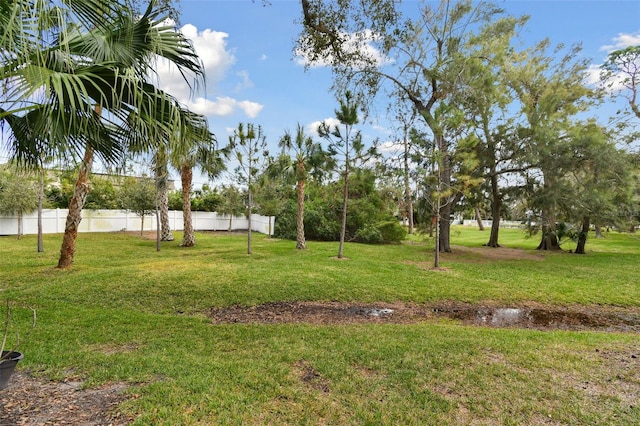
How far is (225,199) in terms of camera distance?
924 inches

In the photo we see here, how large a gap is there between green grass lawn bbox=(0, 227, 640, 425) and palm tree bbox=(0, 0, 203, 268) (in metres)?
2.30

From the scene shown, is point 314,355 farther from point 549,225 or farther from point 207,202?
point 207,202

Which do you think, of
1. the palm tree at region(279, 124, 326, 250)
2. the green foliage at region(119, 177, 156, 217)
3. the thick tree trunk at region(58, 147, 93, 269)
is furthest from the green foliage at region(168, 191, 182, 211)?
the thick tree trunk at region(58, 147, 93, 269)

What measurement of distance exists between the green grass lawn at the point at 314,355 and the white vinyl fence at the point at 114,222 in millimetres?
12696

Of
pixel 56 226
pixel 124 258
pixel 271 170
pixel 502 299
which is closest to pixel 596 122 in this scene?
pixel 502 299

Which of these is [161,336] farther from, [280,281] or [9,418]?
[280,281]

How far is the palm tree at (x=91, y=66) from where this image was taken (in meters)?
2.32

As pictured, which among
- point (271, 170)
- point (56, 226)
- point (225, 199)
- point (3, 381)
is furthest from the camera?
point (225, 199)

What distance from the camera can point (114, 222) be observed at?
73.3 ft

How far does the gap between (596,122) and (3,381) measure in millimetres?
21170

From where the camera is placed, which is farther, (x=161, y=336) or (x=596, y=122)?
(x=596, y=122)

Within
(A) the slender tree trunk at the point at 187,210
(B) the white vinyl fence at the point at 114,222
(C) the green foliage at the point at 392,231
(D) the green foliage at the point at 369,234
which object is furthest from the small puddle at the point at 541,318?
(B) the white vinyl fence at the point at 114,222

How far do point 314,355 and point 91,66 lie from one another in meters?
3.60

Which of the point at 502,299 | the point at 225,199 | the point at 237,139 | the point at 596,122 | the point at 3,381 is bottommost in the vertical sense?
the point at 502,299
